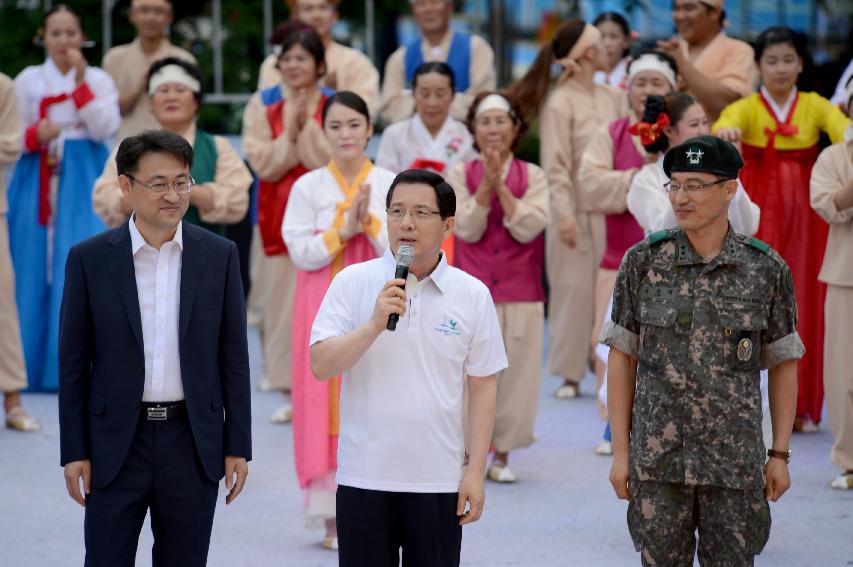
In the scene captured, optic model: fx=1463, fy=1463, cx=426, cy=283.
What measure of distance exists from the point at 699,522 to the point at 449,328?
855mm

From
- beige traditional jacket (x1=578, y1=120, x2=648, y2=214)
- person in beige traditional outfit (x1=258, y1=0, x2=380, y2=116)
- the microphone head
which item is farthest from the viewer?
person in beige traditional outfit (x1=258, y1=0, x2=380, y2=116)

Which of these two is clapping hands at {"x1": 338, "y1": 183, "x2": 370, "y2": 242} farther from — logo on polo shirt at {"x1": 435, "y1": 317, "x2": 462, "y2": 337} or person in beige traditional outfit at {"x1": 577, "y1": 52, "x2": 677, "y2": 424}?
logo on polo shirt at {"x1": 435, "y1": 317, "x2": 462, "y2": 337}

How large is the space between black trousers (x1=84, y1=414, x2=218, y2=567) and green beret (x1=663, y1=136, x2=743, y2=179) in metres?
1.45

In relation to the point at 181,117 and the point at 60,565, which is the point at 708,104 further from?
the point at 60,565

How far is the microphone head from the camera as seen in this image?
343 cm

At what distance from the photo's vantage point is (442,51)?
320 inches

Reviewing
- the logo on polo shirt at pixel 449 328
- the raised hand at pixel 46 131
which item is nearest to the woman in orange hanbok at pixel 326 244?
the logo on polo shirt at pixel 449 328

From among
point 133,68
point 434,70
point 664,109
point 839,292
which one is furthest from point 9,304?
point 839,292

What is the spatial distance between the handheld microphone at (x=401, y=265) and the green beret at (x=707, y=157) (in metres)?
0.78

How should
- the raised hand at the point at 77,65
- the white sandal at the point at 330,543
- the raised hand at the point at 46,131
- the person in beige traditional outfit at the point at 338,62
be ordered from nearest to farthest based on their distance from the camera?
the white sandal at the point at 330,543, the raised hand at the point at 46,131, the raised hand at the point at 77,65, the person in beige traditional outfit at the point at 338,62

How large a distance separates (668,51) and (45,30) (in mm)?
3364

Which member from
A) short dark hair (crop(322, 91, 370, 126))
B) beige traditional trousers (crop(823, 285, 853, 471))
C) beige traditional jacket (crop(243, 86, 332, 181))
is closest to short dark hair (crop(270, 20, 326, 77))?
beige traditional jacket (crop(243, 86, 332, 181))

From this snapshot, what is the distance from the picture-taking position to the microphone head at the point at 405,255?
11.3 feet

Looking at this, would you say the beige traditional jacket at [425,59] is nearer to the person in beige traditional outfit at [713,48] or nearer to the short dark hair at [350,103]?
the person in beige traditional outfit at [713,48]
